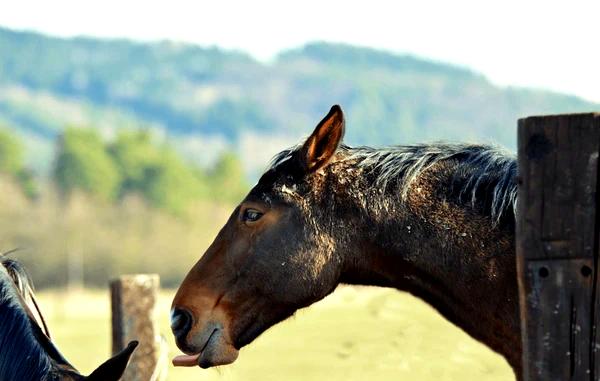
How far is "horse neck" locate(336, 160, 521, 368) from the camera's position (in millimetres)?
4867

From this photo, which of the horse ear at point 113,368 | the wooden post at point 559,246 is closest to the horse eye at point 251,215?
the horse ear at point 113,368

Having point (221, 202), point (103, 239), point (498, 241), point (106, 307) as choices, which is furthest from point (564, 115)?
point (221, 202)

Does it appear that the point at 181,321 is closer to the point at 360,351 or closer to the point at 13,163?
the point at 360,351

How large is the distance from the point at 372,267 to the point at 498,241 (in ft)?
1.88

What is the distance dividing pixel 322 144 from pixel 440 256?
2.33ft

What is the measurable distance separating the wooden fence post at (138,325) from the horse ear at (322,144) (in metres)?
2.72

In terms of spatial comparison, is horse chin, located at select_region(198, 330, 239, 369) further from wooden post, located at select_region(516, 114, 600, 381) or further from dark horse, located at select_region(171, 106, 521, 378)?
wooden post, located at select_region(516, 114, 600, 381)

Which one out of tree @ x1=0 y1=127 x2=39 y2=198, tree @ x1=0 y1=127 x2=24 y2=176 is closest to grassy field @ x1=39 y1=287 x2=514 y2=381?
tree @ x1=0 y1=127 x2=39 y2=198

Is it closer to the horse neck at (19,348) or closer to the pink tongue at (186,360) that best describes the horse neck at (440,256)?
the pink tongue at (186,360)

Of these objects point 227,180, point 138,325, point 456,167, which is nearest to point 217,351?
point 456,167

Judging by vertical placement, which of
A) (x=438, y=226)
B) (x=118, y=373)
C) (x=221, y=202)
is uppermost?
(x=438, y=226)

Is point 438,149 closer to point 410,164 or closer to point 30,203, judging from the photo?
point 410,164

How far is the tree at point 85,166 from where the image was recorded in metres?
99.6

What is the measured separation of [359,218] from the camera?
16.7 feet
